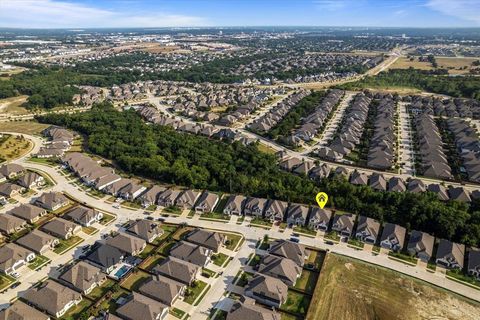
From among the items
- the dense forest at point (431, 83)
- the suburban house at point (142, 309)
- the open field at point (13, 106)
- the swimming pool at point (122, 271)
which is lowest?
the swimming pool at point (122, 271)

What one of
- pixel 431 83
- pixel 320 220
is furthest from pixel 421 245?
pixel 431 83

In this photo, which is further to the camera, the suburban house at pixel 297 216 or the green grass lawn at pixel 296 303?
the suburban house at pixel 297 216

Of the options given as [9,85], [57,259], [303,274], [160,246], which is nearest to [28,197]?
[57,259]

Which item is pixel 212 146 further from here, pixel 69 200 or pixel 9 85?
pixel 9 85

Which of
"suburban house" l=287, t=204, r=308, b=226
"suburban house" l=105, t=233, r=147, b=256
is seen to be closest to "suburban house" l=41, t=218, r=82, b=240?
"suburban house" l=105, t=233, r=147, b=256

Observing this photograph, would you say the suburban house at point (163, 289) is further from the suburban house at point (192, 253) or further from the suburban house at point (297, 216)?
the suburban house at point (297, 216)

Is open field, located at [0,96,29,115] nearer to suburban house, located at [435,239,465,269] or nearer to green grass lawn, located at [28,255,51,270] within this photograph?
green grass lawn, located at [28,255,51,270]

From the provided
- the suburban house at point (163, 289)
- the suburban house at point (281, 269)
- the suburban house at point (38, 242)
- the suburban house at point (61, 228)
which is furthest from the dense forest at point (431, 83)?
the suburban house at point (38, 242)
